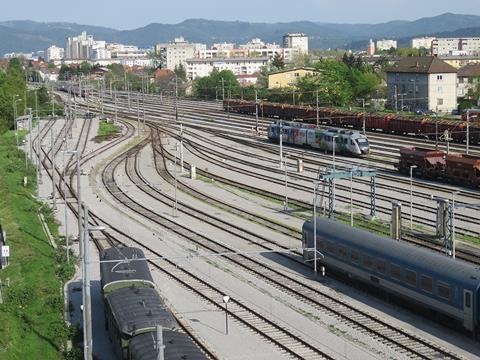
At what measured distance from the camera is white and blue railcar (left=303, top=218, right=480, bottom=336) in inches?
955

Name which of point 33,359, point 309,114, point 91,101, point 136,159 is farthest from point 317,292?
point 91,101

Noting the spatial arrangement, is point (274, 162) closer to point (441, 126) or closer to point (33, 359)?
point (441, 126)

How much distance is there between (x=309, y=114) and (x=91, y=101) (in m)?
64.5

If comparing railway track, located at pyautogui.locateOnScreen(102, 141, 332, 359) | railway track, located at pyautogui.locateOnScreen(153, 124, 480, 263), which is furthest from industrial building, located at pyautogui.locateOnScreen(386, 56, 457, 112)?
railway track, located at pyautogui.locateOnScreen(102, 141, 332, 359)

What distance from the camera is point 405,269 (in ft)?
87.4

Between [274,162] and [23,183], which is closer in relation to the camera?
[23,183]

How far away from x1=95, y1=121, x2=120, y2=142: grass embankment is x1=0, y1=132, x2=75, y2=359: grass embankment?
33739 mm

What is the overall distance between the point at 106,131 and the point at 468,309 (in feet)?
234

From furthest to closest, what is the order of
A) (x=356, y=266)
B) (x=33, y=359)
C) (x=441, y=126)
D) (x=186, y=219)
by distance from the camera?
(x=441, y=126)
(x=186, y=219)
(x=356, y=266)
(x=33, y=359)

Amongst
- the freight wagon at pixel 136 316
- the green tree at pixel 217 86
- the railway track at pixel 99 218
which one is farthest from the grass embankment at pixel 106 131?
the freight wagon at pixel 136 316

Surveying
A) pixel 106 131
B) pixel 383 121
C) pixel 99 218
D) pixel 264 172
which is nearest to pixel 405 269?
pixel 99 218

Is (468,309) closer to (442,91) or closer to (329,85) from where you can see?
(442,91)

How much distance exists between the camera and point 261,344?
24.9 meters

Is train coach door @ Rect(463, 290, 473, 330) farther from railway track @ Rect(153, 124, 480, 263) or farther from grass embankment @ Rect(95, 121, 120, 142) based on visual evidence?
grass embankment @ Rect(95, 121, 120, 142)
